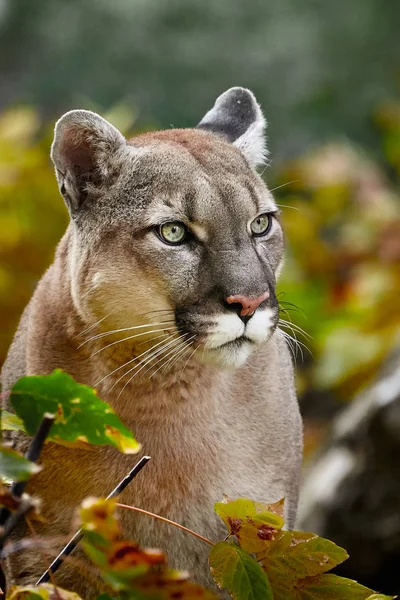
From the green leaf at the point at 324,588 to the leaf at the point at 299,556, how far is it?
6 cm

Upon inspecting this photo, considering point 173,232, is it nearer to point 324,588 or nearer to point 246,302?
point 246,302

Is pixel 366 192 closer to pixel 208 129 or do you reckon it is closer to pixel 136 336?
pixel 208 129

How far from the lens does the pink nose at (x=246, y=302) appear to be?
3.26m

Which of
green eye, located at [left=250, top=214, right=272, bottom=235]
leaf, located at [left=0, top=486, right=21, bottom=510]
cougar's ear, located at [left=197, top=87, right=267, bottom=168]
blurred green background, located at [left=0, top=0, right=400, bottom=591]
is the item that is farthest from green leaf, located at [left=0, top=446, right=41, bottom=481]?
blurred green background, located at [left=0, top=0, right=400, bottom=591]

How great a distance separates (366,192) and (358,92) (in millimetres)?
1365

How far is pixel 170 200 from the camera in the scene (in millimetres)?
3520

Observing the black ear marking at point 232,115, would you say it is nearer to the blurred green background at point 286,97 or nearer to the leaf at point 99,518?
the leaf at point 99,518

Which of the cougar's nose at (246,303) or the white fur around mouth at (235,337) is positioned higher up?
the cougar's nose at (246,303)

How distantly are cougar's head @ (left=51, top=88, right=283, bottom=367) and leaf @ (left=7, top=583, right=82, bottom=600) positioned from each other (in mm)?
1084

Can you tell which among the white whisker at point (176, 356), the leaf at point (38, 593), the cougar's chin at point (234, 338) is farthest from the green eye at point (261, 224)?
the leaf at point (38, 593)

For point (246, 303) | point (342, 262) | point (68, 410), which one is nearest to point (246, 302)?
point (246, 303)

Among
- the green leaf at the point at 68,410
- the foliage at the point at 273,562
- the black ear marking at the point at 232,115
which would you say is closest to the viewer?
the green leaf at the point at 68,410

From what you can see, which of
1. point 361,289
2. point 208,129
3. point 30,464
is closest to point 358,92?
point 361,289

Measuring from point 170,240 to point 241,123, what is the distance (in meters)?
0.98
